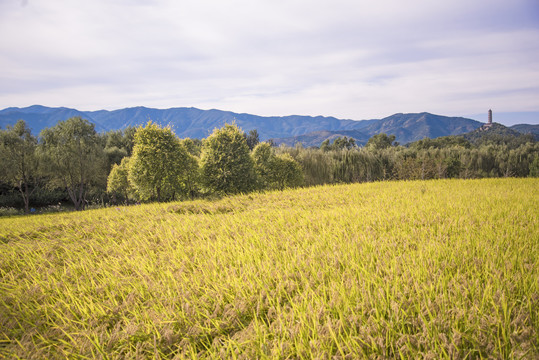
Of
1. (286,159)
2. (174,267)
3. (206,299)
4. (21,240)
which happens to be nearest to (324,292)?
(206,299)

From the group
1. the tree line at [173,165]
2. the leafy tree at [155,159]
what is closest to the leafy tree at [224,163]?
the tree line at [173,165]

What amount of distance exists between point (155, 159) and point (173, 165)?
1111mm

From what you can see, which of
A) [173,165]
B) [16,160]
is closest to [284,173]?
[173,165]

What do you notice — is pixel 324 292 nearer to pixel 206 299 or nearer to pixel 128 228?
pixel 206 299

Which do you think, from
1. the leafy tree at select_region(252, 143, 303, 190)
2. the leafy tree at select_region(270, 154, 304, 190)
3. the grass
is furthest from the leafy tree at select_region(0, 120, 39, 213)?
the grass

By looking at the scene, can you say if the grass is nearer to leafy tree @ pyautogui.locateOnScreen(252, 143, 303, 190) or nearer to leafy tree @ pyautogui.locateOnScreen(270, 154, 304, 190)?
leafy tree @ pyautogui.locateOnScreen(252, 143, 303, 190)

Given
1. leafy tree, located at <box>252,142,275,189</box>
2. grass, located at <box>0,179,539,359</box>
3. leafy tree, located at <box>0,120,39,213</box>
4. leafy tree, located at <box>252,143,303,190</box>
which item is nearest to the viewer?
grass, located at <box>0,179,539,359</box>

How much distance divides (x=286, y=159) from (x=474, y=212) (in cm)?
2313

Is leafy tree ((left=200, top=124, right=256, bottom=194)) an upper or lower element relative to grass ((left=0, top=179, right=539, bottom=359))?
upper

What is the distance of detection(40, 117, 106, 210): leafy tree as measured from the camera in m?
31.8

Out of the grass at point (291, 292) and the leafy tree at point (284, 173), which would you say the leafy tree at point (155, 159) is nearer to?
the grass at point (291, 292)

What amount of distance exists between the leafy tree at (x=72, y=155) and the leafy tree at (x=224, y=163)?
23.9 meters

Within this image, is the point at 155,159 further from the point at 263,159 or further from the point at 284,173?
the point at 284,173

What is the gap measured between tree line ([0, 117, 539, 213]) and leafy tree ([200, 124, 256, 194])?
2.6 inches
